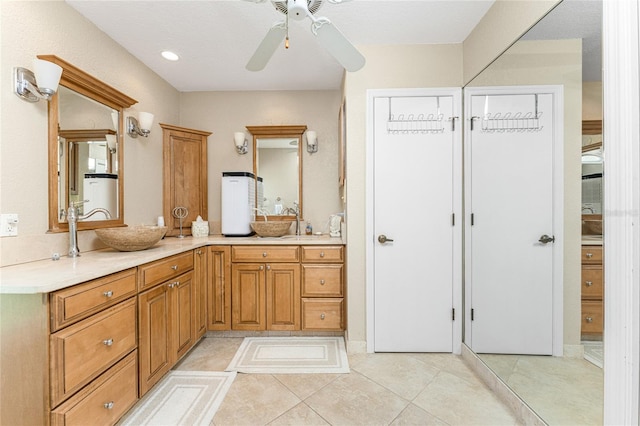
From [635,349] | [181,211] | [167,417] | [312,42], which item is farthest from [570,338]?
[181,211]

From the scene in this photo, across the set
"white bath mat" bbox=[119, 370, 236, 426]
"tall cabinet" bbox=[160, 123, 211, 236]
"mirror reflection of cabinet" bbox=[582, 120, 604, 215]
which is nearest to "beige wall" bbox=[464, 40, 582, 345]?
"mirror reflection of cabinet" bbox=[582, 120, 604, 215]

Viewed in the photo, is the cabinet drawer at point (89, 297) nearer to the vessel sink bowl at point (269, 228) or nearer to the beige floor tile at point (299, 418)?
the beige floor tile at point (299, 418)

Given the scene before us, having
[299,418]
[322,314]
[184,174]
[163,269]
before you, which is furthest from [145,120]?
[299,418]

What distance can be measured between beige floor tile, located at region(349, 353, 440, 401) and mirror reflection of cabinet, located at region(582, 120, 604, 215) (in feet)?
4.98

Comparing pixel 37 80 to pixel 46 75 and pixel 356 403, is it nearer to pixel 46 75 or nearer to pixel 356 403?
pixel 46 75

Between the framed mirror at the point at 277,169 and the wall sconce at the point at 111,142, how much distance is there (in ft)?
4.38

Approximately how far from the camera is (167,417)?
1651 mm

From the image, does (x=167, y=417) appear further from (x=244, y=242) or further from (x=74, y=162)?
(x=74, y=162)

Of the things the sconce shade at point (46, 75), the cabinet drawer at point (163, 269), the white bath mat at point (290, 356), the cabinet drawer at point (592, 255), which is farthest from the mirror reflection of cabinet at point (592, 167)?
the sconce shade at point (46, 75)

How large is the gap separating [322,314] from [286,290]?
1.35 feet

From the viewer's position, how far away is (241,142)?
319cm

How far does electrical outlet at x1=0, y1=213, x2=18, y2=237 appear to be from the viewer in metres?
1.48

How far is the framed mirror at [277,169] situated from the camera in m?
3.22

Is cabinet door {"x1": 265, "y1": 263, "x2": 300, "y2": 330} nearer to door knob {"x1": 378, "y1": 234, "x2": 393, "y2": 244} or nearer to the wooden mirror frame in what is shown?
door knob {"x1": 378, "y1": 234, "x2": 393, "y2": 244}
